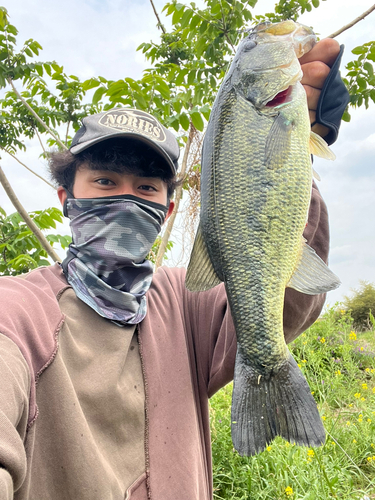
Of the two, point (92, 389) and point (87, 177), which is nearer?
point (92, 389)

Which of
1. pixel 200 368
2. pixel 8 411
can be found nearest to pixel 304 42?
pixel 200 368

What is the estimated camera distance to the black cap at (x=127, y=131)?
1.94 meters

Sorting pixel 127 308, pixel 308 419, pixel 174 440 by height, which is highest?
pixel 127 308

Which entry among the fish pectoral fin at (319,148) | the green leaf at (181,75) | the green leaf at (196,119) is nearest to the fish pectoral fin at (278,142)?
the fish pectoral fin at (319,148)

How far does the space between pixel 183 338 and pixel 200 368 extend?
18cm

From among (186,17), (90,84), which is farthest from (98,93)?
(186,17)

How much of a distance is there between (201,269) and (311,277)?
0.40 meters

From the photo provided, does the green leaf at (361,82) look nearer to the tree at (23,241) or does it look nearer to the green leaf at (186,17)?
the green leaf at (186,17)

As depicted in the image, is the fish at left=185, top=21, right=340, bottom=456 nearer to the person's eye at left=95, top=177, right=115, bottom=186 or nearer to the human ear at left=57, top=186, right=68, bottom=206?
the person's eye at left=95, top=177, right=115, bottom=186

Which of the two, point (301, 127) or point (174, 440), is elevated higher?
point (301, 127)

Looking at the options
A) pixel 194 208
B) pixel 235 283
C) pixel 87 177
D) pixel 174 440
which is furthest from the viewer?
pixel 194 208

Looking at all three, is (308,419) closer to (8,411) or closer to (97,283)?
(8,411)

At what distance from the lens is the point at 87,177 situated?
6.36 feet

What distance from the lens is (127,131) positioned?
194cm
